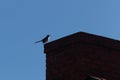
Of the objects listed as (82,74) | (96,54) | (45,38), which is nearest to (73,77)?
(82,74)

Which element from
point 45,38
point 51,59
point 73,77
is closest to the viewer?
point 73,77

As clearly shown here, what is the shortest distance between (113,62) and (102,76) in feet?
1.57

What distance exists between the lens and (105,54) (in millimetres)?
8664

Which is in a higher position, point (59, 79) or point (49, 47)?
point (49, 47)

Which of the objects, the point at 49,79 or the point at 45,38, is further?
the point at 45,38

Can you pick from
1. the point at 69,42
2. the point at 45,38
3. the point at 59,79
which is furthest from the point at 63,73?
the point at 45,38

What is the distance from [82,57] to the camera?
8508mm

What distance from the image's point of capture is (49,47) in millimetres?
8977

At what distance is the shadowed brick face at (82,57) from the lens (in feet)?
27.5

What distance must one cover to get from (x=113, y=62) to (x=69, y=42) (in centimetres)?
101

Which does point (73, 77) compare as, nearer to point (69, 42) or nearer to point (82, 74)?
point (82, 74)

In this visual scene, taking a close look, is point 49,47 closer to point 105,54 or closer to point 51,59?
point 51,59

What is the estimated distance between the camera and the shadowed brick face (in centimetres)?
838

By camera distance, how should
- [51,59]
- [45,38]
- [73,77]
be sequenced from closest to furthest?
1. [73,77]
2. [51,59]
3. [45,38]
